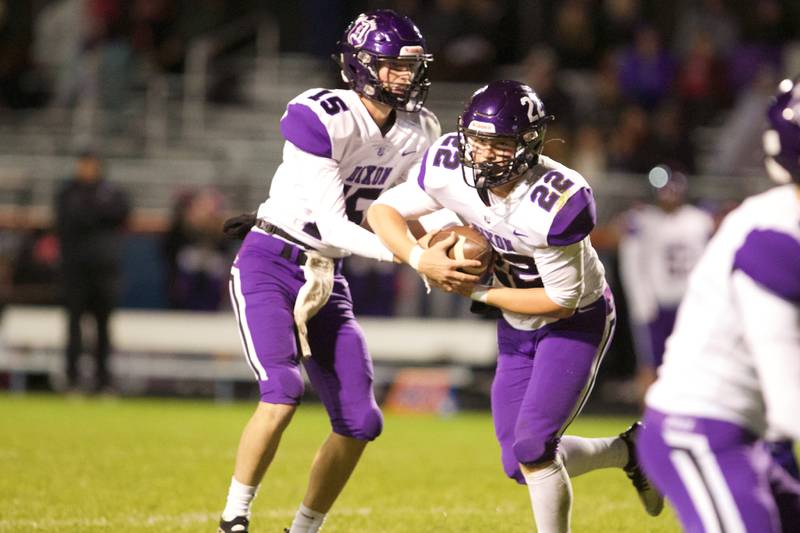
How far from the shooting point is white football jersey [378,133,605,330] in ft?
13.3

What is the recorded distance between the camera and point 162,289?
1177 centimetres

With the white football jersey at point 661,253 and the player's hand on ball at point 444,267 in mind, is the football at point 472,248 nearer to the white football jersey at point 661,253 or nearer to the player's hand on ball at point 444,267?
the player's hand on ball at point 444,267

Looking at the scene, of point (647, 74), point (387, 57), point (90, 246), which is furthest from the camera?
point (647, 74)

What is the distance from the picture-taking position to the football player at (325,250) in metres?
4.51

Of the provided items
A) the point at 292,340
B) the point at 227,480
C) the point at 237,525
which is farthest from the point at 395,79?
the point at 227,480

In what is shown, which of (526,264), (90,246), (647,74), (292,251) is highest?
(526,264)

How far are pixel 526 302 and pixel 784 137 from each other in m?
1.45

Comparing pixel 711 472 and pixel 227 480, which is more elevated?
pixel 711 472

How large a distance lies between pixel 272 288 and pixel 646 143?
7.95 m

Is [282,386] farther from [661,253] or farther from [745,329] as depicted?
[661,253]

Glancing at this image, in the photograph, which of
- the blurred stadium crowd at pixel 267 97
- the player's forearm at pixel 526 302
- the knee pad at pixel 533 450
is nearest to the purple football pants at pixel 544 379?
the knee pad at pixel 533 450

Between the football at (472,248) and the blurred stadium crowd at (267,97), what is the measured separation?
679 centimetres

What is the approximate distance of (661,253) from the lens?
966 cm

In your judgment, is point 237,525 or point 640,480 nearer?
point 237,525
